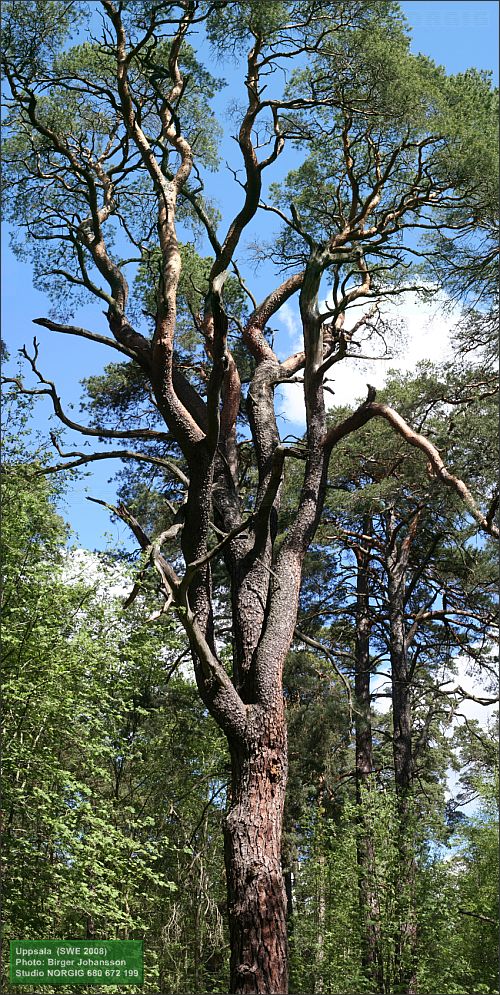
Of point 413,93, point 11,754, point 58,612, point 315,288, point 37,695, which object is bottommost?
point 11,754

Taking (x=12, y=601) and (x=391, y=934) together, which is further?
(x=391, y=934)

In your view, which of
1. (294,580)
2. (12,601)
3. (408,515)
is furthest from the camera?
(408,515)

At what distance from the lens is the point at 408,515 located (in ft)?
36.9

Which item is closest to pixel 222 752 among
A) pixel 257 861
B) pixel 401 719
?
pixel 401 719

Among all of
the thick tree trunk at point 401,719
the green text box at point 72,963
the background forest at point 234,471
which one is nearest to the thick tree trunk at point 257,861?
the background forest at point 234,471

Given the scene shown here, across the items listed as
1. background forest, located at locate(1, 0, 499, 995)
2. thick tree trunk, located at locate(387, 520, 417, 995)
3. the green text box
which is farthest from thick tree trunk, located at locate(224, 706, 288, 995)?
thick tree trunk, located at locate(387, 520, 417, 995)

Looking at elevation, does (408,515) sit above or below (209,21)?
below

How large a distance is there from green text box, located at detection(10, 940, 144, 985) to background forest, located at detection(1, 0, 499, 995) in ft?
0.35

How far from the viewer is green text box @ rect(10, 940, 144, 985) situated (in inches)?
232

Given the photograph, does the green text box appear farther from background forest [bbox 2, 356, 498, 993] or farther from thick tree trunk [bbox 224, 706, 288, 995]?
thick tree trunk [bbox 224, 706, 288, 995]

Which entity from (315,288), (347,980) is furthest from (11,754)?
(315,288)

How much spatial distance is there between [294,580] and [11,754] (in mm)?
2298

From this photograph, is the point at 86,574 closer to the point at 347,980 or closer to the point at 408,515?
the point at 347,980

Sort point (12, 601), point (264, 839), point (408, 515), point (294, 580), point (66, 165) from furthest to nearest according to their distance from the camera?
point (408, 515) < point (66, 165) < point (294, 580) < point (12, 601) < point (264, 839)
